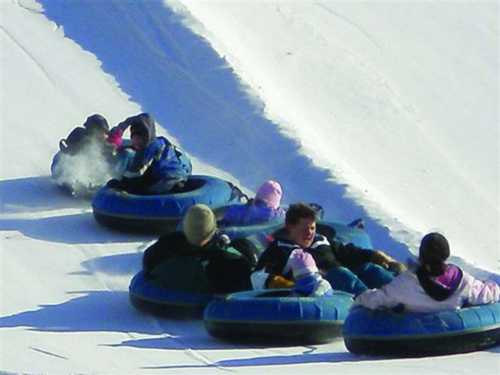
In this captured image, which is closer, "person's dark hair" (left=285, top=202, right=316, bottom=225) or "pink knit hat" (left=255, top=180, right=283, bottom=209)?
"person's dark hair" (left=285, top=202, right=316, bottom=225)

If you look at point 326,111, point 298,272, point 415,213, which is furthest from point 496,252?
point 298,272

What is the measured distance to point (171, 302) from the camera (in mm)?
13203

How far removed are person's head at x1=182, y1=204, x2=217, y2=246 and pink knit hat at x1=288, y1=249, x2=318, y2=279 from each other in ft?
2.68

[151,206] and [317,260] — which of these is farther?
[151,206]

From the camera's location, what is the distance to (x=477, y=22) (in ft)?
80.3

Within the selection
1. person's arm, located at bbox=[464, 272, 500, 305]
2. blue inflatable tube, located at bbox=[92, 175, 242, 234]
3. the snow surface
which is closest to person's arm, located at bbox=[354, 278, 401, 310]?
the snow surface

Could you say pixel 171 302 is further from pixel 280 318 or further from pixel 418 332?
pixel 418 332

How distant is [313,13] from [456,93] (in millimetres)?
2884

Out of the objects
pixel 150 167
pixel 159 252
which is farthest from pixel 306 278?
pixel 150 167

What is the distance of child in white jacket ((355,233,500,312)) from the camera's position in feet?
39.4

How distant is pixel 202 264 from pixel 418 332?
203cm

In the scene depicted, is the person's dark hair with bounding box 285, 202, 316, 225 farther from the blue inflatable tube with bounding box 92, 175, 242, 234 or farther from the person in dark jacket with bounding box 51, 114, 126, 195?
the person in dark jacket with bounding box 51, 114, 126, 195

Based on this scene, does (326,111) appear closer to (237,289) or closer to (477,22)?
(477,22)

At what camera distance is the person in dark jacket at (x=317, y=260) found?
42.3 feet
